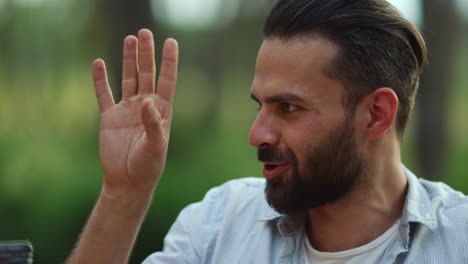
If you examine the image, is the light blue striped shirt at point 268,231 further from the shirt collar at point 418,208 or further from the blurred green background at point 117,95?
the blurred green background at point 117,95

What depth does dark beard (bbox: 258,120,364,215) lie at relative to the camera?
2.60 metres

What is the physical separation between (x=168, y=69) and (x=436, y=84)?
5.15 meters

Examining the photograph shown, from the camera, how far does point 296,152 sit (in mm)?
2594

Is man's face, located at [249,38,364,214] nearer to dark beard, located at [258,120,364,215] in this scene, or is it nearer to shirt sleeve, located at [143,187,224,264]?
dark beard, located at [258,120,364,215]

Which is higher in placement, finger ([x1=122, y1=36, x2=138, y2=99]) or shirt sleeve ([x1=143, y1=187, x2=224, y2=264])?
finger ([x1=122, y1=36, x2=138, y2=99])

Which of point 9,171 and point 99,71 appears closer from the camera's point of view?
point 99,71

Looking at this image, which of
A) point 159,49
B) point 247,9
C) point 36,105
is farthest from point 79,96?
point 247,9

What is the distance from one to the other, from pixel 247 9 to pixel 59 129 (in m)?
4.00

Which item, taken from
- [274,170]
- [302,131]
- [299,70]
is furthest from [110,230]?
[299,70]

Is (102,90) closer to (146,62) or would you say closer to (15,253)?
(146,62)

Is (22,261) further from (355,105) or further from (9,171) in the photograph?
(9,171)

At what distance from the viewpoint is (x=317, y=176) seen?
8.62ft

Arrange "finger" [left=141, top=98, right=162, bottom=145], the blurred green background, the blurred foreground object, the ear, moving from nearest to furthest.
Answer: the blurred foreground object
"finger" [left=141, top=98, right=162, bottom=145]
the ear
the blurred green background

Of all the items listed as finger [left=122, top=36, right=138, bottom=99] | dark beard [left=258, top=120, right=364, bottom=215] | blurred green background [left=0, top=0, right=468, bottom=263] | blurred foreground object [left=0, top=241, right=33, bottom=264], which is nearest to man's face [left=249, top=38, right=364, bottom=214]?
dark beard [left=258, top=120, right=364, bottom=215]
